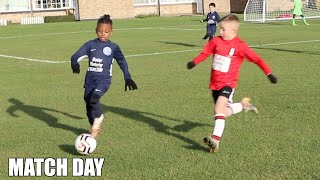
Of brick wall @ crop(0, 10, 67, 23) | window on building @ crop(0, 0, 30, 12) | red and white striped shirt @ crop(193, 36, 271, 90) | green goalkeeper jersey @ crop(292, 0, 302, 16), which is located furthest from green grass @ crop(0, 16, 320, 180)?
window on building @ crop(0, 0, 30, 12)

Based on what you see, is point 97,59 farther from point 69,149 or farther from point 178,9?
point 178,9

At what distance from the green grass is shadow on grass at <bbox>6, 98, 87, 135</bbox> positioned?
2 cm

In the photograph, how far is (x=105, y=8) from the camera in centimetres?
5706

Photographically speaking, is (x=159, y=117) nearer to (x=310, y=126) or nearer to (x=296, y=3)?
(x=310, y=126)

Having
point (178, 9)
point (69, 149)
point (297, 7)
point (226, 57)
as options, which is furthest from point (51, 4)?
point (226, 57)

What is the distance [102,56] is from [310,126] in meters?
3.29

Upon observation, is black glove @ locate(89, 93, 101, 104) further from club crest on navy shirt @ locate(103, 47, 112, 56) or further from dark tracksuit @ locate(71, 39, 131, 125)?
club crest on navy shirt @ locate(103, 47, 112, 56)

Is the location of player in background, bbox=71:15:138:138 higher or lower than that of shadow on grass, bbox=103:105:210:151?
higher

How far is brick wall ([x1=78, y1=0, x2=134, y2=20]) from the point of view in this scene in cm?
5609

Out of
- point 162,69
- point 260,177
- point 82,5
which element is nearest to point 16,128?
point 260,177

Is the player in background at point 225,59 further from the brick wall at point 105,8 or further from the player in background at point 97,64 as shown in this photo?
the brick wall at point 105,8

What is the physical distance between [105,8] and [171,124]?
4931 cm

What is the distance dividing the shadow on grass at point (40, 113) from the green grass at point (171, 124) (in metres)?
0.02

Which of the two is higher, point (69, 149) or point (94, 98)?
point (94, 98)
